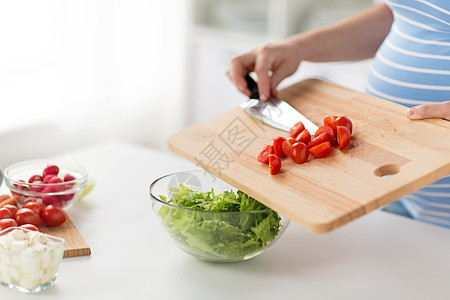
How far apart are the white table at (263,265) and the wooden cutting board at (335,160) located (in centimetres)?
17

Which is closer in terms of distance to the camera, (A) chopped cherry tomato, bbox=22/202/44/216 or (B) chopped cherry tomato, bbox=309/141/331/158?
(B) chopped cherry tomato, bbox=309/141/331/158

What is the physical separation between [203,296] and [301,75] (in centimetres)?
200

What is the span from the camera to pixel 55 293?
1008 millimetres

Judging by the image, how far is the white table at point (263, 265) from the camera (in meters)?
1.04

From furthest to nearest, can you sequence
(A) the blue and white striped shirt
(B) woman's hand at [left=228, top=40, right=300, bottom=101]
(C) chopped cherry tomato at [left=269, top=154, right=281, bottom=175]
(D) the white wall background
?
(D) the white wall background → (B) woman's hand at [left=228, top=40, right=300, bottom=101] → (A) the blue and white striped shirt → (C) chopped cherry tomato at [left=269, top=154, right=281, bottom=175]

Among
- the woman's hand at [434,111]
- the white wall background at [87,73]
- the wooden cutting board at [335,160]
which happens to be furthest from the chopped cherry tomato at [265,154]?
the white wall background at [87,73]

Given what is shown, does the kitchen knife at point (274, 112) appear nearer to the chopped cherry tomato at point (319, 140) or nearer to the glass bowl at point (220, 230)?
the chopped cherry tomato at point (319, 140)

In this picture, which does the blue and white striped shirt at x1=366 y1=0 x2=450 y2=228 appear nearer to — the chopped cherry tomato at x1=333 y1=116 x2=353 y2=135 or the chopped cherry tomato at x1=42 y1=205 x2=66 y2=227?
the chopped cherry tomato at x1=333 y1=116 x2=353 y2=135

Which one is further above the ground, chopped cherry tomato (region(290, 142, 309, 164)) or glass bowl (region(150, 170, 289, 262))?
chopped cherry tomato (region(290, 142, 309, 164))

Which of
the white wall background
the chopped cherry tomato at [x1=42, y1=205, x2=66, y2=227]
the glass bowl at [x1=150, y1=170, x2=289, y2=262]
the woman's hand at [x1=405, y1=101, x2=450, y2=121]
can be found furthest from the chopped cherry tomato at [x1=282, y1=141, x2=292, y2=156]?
the white wall background

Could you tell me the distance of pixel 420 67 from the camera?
1352 millimetres

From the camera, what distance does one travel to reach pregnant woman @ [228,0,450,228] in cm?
133

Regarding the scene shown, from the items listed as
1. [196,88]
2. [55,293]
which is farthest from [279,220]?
[196,88]

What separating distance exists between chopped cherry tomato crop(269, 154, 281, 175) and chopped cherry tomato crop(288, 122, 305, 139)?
0.12m
